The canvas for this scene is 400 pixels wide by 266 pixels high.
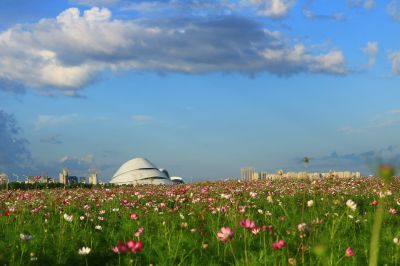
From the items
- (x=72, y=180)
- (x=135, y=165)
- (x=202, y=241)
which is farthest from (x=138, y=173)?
(x=202, y=241)

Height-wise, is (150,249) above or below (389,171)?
below

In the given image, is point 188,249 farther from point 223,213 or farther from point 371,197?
point 371,197

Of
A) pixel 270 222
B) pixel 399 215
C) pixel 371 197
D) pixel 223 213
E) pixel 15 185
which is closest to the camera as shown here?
pixel 270 222

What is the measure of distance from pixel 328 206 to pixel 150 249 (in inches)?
228

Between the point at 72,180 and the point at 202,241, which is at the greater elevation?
the point at 72,180

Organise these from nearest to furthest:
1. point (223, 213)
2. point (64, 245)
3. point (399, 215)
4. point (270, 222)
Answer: point (64, 245), point (270, 222), point (223, 213), point (399, 215)

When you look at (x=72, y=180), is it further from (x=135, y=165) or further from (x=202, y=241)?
(x=202, y=241)

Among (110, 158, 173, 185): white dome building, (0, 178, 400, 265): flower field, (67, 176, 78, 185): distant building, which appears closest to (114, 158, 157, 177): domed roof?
(110, 158, 173, 185): white dome building

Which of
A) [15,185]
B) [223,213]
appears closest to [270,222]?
[223,213]

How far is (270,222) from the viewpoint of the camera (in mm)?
9422

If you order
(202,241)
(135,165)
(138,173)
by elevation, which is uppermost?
(135,165)

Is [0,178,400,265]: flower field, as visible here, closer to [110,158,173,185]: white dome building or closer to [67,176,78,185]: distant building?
[67,176,78,185]: distant building

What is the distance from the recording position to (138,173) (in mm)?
43000

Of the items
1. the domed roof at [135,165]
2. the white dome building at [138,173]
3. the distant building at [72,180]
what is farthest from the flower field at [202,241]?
the domed roof at [135,165]
